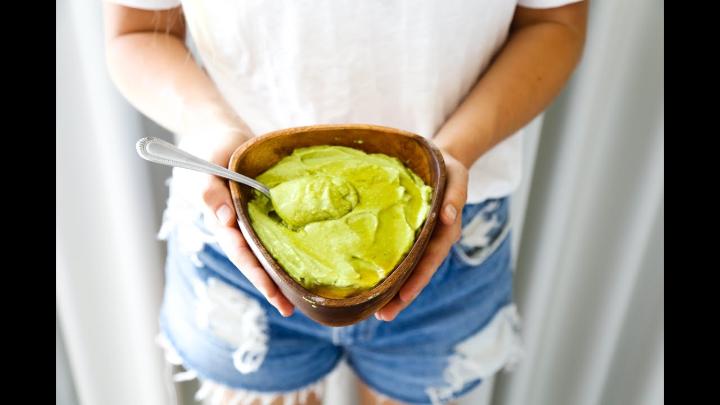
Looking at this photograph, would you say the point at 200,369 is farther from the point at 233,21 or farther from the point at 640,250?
the point at 640,250

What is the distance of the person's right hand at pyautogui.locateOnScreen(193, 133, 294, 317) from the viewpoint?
1.56 ft

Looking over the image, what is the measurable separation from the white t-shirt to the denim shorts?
0.29 ft

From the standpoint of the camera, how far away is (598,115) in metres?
0.89

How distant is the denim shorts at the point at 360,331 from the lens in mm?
628

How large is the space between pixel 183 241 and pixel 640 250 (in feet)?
2.34

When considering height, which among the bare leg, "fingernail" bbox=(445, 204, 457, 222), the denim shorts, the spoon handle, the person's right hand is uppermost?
the spoon handle

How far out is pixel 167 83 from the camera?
0.60 m

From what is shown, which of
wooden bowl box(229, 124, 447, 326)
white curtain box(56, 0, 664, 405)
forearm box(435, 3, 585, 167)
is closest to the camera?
wooden bowl box(229, 124, 447, 326)

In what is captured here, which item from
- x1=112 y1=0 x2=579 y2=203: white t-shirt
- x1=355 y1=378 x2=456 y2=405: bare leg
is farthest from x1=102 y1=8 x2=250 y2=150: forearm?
x1=355 y1=378 x2=456 y2=405: bare leg

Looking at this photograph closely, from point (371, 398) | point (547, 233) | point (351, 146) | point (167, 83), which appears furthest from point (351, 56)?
point (547, 233)

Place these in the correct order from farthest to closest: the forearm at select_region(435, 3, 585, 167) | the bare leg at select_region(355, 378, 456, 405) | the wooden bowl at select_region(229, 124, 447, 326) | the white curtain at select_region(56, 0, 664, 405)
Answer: the white curtain at select_region(56, 0, 664, 405) → the bare leg at select_region(355, 378, 456, 405) → the forearm at select_region(435, 3, 585, 167) → the wooden bowl at select_region(229, 124, 447, 326)

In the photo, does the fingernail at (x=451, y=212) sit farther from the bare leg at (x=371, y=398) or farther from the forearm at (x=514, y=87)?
the bare leg at (x=371, y=398)

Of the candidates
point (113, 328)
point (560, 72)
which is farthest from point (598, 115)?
point (113, 328)

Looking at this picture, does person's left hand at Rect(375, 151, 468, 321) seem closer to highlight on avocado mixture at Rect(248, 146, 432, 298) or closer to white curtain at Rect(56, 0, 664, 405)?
highlight on avocado mixture at Rect(248, 146, 432, 298)
